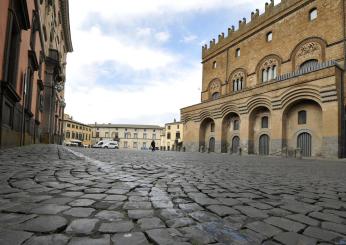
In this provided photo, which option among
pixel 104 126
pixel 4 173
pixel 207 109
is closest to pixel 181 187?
pixel 4 173

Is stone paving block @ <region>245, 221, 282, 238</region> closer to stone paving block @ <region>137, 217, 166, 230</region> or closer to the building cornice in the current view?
stone paving block @ <region>137, 217, 166, 230</region>

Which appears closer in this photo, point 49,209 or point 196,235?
point 196,235

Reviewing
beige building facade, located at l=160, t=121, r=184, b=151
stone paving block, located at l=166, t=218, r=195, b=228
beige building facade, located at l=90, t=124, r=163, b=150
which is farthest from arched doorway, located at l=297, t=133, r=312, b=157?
beige building facade, located at l=90, t=124, r=163, b=150

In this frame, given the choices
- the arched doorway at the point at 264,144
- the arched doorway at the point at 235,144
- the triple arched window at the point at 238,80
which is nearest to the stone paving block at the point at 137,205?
the arched doorway at the point at 264,144

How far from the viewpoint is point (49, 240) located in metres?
1.61

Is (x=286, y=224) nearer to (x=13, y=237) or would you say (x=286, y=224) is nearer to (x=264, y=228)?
(x=264, y=228)

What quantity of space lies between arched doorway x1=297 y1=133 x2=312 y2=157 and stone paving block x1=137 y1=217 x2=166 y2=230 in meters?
22.6

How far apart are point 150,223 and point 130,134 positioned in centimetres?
9428

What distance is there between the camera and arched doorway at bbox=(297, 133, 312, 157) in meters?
22.0

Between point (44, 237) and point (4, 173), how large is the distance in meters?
2.82

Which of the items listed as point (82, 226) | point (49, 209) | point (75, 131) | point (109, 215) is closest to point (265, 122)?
point (109, 215)

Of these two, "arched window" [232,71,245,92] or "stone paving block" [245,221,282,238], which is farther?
"arched window" [232,71,245,92]

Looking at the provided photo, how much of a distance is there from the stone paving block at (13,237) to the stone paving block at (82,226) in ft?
0.81

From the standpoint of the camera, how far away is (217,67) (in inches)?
1547
